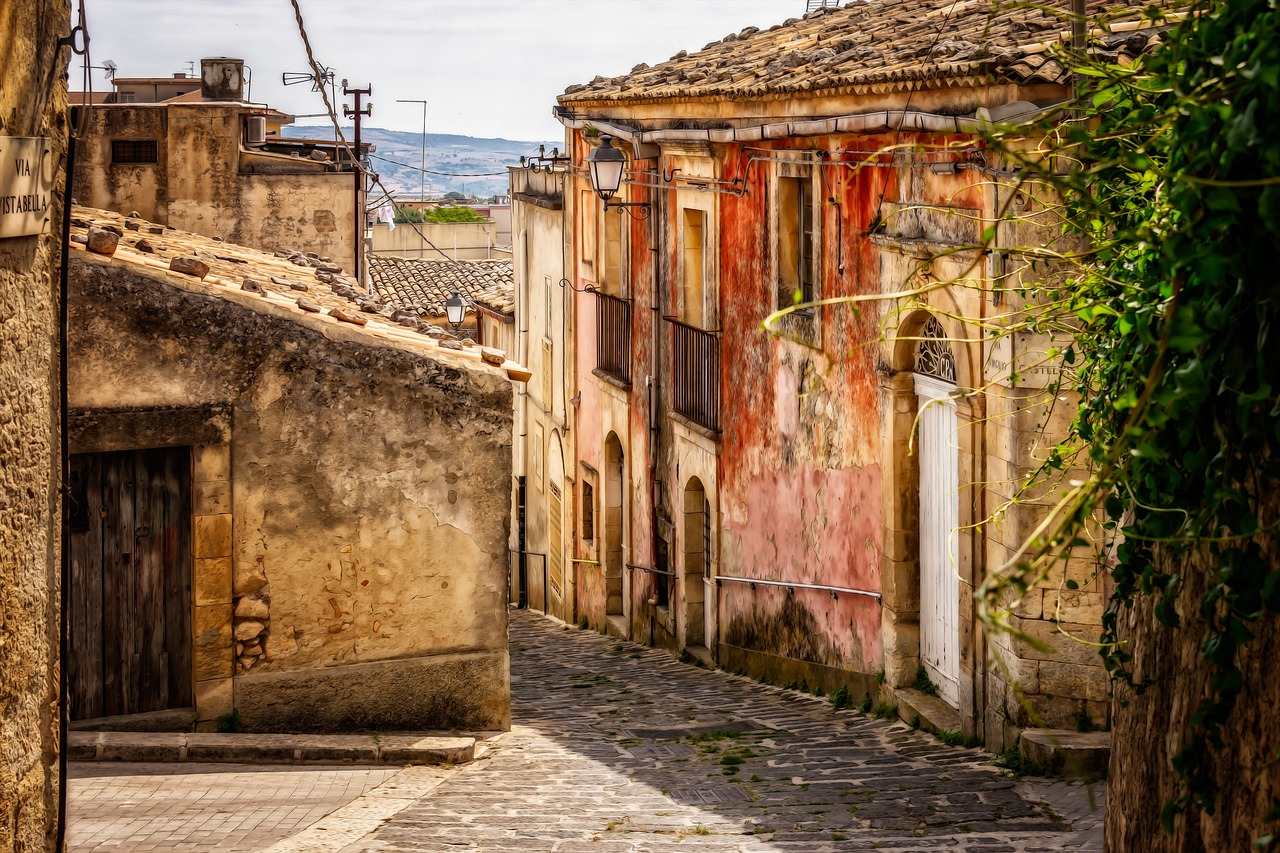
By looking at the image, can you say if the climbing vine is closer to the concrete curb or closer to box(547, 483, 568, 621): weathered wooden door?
the concrete curb

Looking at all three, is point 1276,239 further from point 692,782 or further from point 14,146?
point 692,782

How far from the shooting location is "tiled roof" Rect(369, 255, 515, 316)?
107ft

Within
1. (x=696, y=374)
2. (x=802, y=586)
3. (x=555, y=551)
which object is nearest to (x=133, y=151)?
(x=555, y=551)

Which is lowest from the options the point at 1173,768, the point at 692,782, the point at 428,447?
the point at 692,782

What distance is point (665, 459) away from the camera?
18.3 m

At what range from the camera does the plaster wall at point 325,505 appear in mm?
9336

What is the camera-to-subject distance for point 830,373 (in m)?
6.32

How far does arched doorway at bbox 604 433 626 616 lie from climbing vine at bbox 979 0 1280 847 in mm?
16511

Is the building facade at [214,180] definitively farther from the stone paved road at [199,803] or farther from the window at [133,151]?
the stone paved road at [199,803]

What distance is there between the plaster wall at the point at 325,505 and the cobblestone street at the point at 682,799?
2.61ft

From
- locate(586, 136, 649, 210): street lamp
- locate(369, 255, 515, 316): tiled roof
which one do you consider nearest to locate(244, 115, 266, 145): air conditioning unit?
locate(369, 255, 515, 316): tiled roof

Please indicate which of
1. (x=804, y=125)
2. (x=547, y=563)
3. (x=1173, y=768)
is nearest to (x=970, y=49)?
(x=804, y=125)

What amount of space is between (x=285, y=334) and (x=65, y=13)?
166 inches

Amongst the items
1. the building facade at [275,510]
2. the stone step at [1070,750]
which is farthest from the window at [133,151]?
the stone step at [1070,750]
